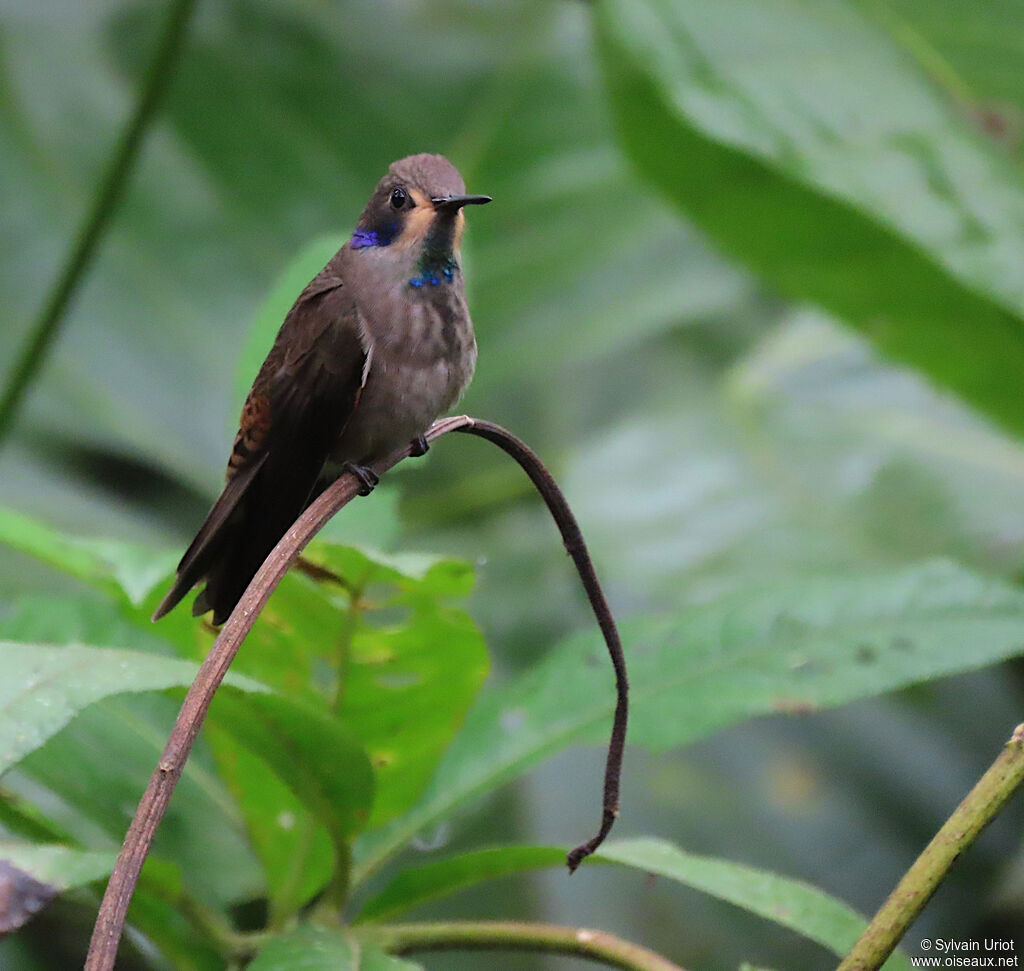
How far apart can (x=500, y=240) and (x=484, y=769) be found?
6.86 ft

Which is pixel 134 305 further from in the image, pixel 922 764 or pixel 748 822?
pixel 922 764

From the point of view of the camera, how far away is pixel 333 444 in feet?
4.69

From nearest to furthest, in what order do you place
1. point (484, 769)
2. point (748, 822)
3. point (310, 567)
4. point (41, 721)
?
point (41, 721), point (310, 567), point (484, 769), point (748, 822)

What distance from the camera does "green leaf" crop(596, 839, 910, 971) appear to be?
1328 millimetres

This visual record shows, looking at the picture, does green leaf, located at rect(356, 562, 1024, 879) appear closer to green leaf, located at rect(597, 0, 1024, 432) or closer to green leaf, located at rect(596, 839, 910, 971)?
green leaf, located at rect(596, 839, 910, 971)

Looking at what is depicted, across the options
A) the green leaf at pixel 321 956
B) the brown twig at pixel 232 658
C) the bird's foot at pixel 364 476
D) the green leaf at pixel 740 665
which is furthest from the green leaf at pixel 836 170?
the green leaf at pixel 321 956

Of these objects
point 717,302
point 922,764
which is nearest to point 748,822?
point 922,764

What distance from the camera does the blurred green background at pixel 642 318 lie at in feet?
7.35

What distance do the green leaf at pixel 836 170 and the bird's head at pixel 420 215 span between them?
61cm

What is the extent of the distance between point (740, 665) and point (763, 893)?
298 millimetres

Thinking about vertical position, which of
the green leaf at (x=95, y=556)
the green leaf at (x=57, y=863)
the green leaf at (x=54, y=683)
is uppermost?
the green leaf at (x=54, y=683)

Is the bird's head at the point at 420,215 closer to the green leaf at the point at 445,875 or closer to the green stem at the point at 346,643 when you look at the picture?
the green stem at the point at 346,643

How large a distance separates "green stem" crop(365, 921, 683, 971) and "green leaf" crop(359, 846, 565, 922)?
3cm

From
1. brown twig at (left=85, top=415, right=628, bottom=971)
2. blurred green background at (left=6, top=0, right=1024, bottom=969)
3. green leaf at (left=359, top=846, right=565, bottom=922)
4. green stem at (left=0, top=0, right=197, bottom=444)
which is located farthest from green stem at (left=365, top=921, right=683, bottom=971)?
green stem at (left=0, top=0, right=197, bottom=444)
